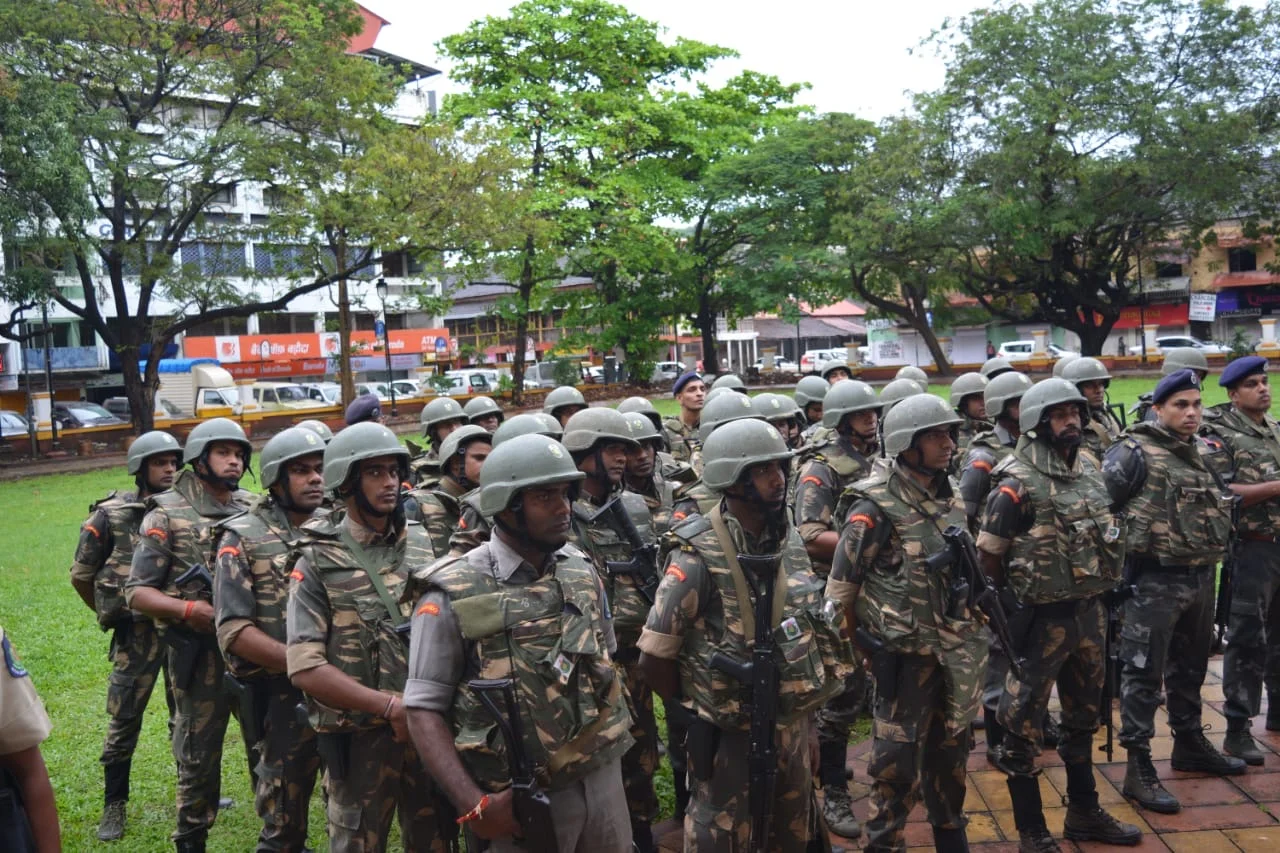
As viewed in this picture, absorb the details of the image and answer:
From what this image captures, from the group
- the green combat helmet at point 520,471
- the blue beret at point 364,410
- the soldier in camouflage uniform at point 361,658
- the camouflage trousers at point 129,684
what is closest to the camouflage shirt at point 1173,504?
the green combat helmet at point 520,471

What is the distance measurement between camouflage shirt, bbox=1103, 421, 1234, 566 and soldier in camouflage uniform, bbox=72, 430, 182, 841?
5.76 m

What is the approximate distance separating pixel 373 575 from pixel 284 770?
3.57 feet

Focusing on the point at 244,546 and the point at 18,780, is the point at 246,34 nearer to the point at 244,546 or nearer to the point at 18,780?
the point at 244,546

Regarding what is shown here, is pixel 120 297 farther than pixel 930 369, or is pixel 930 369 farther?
pixel 930 369

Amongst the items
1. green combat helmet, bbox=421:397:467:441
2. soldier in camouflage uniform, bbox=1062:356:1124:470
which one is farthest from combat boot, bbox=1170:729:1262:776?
green combat helmet, bbox=421:397:467:441

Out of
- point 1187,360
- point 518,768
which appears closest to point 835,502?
point 518,768

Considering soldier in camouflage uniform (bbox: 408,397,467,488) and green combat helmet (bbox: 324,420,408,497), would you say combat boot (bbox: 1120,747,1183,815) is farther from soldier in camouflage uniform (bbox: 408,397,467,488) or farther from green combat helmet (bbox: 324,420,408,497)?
soldier in camouflage uniform (bbox: 408,397,467,488)

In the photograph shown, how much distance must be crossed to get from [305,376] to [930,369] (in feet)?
94.6

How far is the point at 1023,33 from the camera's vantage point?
30469 millimetres

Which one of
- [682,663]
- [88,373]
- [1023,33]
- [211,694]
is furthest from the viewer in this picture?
[88,373]

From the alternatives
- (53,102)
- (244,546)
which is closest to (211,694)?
(244,546)

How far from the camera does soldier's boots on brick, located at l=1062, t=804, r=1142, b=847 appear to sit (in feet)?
17.7

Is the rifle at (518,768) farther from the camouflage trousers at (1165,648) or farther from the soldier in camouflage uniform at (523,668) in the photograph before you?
the camouflage trousers at (1165,648)

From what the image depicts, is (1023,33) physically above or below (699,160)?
above
